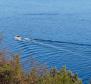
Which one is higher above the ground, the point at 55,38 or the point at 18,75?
the point at 55,38

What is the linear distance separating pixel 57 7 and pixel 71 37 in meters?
19.6

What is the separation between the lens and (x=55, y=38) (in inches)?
1671

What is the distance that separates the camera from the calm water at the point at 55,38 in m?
35.0

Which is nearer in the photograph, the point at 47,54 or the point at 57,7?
the point at 47,54

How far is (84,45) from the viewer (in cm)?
4009

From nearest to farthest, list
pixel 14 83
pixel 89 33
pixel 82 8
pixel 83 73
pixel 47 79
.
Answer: pixel 47 79 → pixel 14 83 → pixel 83 73 → pixel 89 33 → pixel 82 8

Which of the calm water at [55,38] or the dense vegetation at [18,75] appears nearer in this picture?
the dense vegetation at [18,75]

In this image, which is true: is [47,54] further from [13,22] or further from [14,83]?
[14,83]

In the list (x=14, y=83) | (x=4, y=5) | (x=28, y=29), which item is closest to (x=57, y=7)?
(x=4, y=5)

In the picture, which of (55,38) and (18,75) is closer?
(18,75)

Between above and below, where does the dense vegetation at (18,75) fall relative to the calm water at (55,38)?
below

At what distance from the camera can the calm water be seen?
3498 cm

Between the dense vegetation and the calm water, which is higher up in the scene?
the calm water

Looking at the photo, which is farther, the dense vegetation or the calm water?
the calm water
